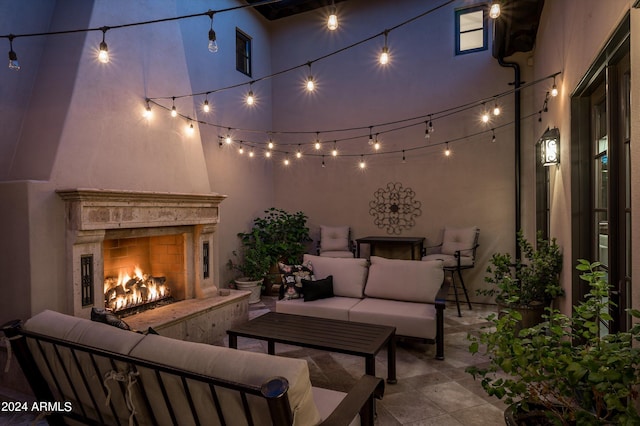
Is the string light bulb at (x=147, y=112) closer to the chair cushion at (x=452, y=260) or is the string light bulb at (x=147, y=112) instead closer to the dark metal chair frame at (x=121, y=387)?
the dark metal chair frame at (x=121, y=387)

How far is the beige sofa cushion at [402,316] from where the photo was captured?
3.34 metres

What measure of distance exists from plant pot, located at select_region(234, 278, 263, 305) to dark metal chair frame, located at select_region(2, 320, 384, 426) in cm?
350

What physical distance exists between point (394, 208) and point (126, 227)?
4.03 m

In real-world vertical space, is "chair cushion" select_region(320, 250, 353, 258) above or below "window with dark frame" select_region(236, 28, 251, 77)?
below

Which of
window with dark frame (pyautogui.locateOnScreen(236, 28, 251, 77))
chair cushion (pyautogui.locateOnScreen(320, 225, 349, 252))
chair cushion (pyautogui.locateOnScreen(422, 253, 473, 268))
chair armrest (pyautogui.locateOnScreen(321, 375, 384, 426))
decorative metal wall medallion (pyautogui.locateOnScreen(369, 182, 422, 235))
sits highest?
window with dark frame (pyautogui.locateOnScreen(236, 28, 251, 77))

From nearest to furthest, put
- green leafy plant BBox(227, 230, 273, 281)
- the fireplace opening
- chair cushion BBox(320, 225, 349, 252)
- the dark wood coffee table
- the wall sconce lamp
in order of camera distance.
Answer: the dark wood coffee table → the wall sconce lamp → the fireplace opening → green leafy plant BBox(227, 230, 273, 281) → chair cushion BBox(320, 225, 349, 252)

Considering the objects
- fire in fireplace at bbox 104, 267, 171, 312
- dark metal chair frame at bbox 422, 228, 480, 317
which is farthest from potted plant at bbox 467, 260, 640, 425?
dark metal chair frame at bbox 422, 228, 480, 317

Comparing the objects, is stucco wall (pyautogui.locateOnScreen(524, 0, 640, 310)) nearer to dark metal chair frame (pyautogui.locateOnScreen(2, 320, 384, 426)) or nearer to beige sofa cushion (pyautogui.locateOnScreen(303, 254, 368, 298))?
dark metal chair frame (pyautogui.locateOnScreen(2, 320, 384, 426))

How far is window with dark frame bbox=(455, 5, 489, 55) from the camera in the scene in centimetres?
558

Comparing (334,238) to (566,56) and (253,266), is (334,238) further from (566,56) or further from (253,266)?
(566,56)

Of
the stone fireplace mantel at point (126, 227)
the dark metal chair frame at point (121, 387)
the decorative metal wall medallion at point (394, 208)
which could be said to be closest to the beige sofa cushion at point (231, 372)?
the dark metal chair frame at point (121, 387)

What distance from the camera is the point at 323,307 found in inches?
148

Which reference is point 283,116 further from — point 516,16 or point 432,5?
point 516,16

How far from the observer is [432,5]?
5.90 metres
